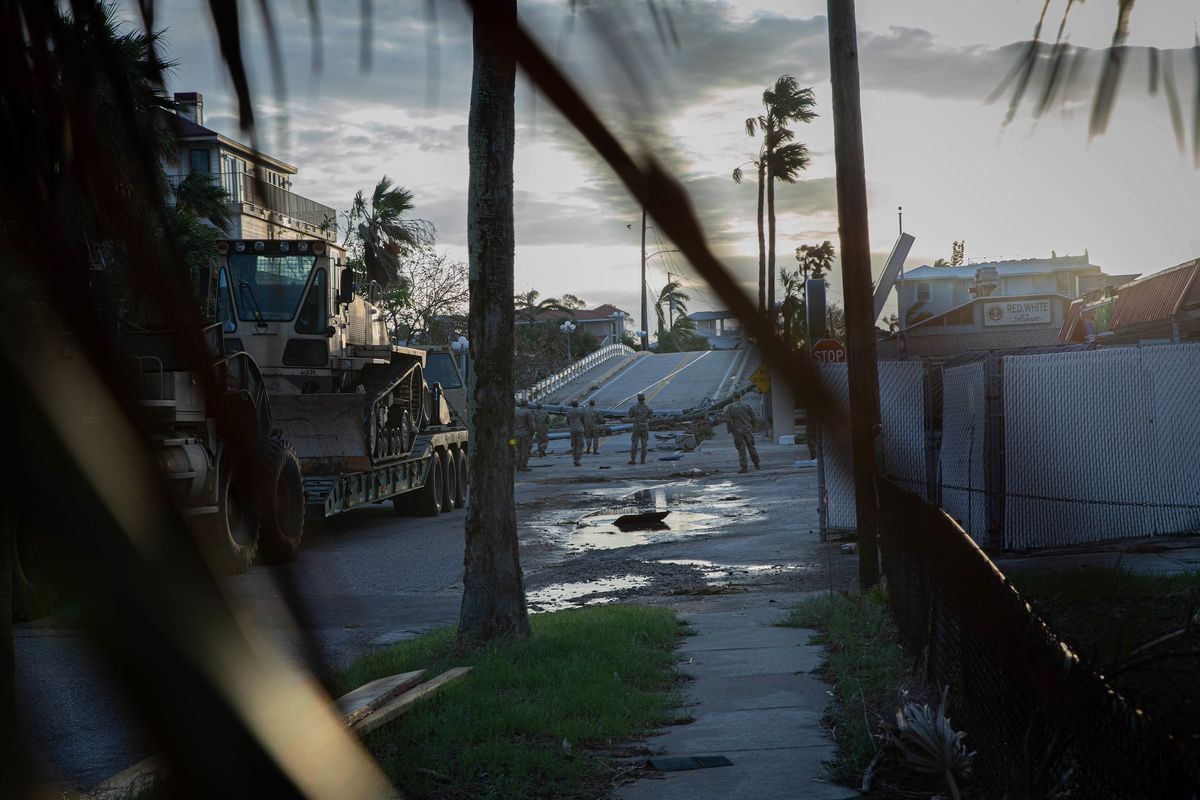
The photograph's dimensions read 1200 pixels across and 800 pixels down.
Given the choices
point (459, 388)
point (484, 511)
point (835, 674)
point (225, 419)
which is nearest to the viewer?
point (225, 419)

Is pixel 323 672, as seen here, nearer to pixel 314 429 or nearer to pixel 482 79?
pixel 482 79

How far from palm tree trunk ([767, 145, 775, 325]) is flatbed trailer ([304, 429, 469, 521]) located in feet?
48.1

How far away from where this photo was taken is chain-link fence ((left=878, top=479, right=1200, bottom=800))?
2.41 m

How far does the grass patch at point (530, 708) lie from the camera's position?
5.39 meters

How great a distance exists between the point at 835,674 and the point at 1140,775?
204 inches

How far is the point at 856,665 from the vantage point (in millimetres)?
7355

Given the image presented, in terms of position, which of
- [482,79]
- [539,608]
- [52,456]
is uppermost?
[482,79]

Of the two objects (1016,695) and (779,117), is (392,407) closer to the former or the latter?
(1016,695)

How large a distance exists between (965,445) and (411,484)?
9.33m

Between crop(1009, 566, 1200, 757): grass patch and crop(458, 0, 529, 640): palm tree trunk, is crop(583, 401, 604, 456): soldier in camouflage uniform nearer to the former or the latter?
crop(1009, 566, 1200, 757): grass patch

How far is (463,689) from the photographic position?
269 inches

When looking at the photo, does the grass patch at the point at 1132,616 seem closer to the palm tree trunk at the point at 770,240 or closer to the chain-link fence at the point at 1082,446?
the palm tree trunk at the point at 770,240

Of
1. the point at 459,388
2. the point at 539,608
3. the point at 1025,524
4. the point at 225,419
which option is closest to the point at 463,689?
the point at 539,608

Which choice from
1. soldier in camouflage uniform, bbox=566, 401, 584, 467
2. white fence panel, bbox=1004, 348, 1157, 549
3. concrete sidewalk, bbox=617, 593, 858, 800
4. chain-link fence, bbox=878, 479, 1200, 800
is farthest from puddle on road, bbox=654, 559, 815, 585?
soldier in camouflage uniform, bbox=566, 401, 584, 467
